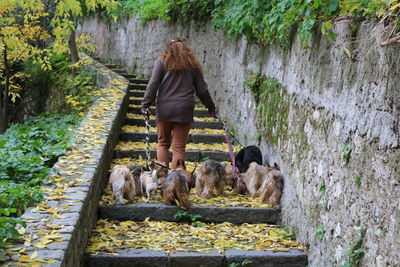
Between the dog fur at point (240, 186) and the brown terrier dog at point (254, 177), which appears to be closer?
the brown terrier dog at point (254, 177)

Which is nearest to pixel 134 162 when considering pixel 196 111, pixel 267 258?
pixel 196 111

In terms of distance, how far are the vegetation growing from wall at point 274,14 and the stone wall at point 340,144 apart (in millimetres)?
150

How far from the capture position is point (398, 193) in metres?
3.03

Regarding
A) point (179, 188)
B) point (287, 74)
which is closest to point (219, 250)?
point (179, 188)

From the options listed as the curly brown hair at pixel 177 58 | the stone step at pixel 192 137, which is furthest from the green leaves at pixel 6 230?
the stone step at pixel 192 137

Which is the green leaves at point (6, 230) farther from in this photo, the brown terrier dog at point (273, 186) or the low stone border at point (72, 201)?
the brown terrier dog at point (273, 186)

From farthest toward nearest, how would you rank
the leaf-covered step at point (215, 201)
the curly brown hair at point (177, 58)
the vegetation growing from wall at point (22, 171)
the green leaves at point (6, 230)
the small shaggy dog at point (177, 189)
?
1. the curly brown hair at point (177, 58)
2. the leaf-covered step at point (215, 201)
3. the small shaggy dog at point (177, 189)
4. the vegetation growing from wall at point (22, 171)
5. the green leaves at point (6, 230)

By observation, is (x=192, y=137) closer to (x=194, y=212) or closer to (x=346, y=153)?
(x=194, y=212)

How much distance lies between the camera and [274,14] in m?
5.57

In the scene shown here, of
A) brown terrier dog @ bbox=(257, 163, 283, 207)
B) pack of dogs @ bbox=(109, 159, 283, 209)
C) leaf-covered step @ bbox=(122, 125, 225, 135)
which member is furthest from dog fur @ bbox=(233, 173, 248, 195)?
leaf-covered step @ bbox=(122, 125, 225, 135)

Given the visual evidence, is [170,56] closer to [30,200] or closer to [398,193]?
[30,200]

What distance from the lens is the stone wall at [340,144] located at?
3.20 meters

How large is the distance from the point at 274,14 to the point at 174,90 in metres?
1.60

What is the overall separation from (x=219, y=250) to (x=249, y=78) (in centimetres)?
365
